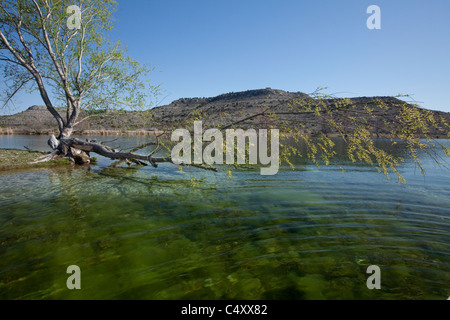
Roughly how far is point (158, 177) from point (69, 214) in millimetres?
6873

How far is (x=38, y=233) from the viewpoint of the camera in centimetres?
655

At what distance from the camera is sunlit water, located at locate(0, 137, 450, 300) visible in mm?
4613

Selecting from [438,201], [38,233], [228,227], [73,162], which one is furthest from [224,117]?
[73,162]

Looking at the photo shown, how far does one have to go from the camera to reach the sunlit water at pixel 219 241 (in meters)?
4.61

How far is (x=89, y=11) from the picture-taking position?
18.4 meters

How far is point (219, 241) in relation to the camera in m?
6.46
